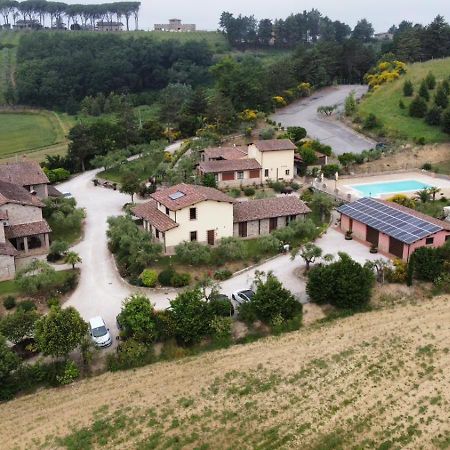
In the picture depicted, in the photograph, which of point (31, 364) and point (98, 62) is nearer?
point (31, 364)

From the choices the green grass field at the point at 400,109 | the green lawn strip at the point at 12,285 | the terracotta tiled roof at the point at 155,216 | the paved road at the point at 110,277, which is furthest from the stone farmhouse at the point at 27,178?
the green grass field at the point at 400,109

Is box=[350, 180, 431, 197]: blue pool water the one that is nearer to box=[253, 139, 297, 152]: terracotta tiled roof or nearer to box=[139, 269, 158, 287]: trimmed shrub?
box=[253, 139, 297, 152]: terracotta tiled roof

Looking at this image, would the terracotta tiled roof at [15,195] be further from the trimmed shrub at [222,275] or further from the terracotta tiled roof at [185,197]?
the trimmed shrub at [222,275]

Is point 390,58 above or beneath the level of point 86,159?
above

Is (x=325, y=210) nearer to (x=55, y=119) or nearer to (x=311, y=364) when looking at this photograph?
(x=311, y=364)

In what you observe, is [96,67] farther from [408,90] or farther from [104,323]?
[104,323]

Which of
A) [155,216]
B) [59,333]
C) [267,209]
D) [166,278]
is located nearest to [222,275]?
[166,278]

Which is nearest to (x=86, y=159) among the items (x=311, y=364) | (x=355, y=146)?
(x=355, y=146)
